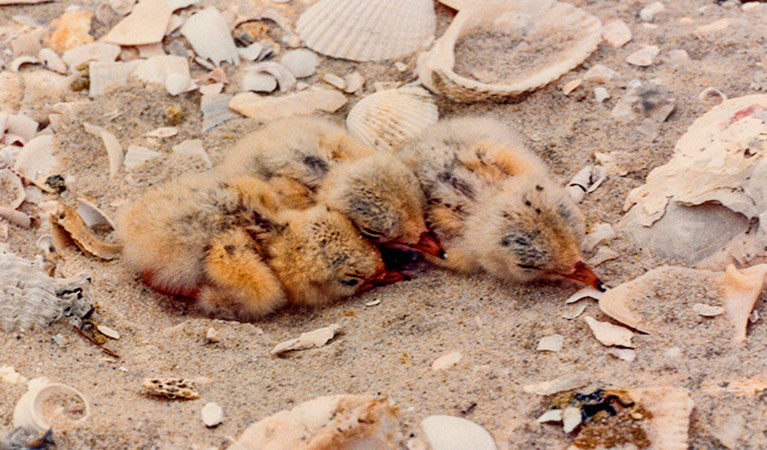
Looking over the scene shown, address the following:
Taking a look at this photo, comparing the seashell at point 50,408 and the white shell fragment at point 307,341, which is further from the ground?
the seashell at point 50,408

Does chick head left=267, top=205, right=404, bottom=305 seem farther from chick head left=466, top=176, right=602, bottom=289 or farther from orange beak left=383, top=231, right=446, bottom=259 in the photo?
chick head left=466, top=176, right=602, bottom=289

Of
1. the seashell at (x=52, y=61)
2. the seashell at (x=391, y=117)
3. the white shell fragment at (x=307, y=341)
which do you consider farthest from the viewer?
the seashell at (x=52, y=61)

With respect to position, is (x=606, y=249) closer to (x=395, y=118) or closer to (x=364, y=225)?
(x=364, y=225)

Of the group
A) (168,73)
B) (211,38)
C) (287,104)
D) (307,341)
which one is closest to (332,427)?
(307,341)

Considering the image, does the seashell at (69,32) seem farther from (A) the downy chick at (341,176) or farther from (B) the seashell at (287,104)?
(A) the downy chick at (341,176)

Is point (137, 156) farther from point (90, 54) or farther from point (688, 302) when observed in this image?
point (688, 302)

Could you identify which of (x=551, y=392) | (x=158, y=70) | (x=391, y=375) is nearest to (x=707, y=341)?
(x=551, y=392)

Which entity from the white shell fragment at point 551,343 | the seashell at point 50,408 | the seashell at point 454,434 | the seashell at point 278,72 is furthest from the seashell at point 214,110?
the seashell at point 454,434
